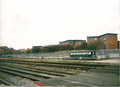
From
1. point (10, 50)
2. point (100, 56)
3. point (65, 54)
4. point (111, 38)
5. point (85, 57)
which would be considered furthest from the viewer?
point (10, 50)

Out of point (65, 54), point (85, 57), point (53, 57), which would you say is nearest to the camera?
point (85, 57)

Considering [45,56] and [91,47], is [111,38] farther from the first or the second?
[45,56]

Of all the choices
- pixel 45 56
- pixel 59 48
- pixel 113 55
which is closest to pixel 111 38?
pixel 113 55

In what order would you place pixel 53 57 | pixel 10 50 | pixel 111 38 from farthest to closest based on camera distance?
1. pixel 10 50
2. pixel 53 57
3. pixel 111 38

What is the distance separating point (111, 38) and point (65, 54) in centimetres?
1334

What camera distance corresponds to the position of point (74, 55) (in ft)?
86.3

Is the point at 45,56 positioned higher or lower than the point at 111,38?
lower

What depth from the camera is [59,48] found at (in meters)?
51.8

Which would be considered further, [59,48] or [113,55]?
[59,48]

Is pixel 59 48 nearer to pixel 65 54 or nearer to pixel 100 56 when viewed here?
pixel 65 54

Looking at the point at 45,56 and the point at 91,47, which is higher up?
the point at 91,47

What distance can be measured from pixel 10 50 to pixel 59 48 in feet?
131

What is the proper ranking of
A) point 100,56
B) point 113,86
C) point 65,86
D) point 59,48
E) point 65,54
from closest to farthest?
point 113,86 < point 65,86 < point 100,56 < point 65,54 < point 59,48

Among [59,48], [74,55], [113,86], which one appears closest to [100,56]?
[74,55]
